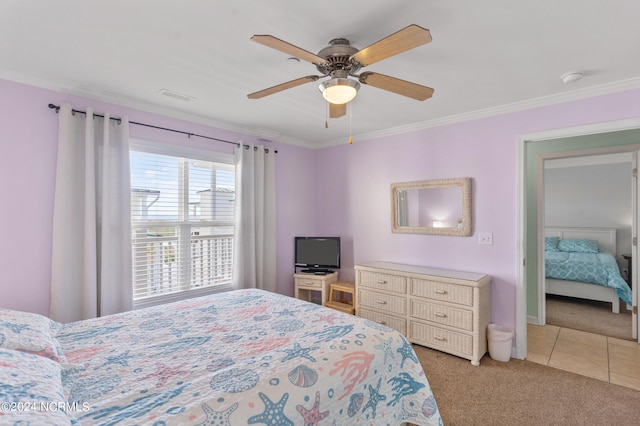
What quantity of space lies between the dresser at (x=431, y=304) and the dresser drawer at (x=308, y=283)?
560 mm

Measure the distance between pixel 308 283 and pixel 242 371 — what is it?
8.89 feet

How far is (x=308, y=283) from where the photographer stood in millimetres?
4066

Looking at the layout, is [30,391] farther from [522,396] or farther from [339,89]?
[522,396]

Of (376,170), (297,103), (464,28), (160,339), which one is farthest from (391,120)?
(160,339)

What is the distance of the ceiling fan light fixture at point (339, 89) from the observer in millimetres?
1815

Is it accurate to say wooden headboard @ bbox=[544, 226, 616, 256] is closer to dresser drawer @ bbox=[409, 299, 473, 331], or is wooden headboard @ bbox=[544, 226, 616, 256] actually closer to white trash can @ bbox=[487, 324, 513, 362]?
white trash can @ bbox=[487, 324, 513, 362]

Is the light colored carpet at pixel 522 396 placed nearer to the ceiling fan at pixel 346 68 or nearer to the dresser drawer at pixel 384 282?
the dresser drawer at pixel 384 282

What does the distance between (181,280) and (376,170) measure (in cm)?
261

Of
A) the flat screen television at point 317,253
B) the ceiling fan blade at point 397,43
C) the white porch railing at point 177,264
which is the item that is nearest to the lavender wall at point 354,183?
the flat screen television at point 317,253

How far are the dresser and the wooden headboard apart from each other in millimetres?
3798

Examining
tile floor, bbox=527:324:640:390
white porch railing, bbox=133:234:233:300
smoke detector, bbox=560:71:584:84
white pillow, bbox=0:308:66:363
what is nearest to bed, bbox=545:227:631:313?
tile floor, bbox=527:324:640:390

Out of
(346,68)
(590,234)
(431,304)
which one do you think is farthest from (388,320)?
(590,234)

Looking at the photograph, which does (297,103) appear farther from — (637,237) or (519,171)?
(637,237)

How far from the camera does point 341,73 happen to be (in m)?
1.85
